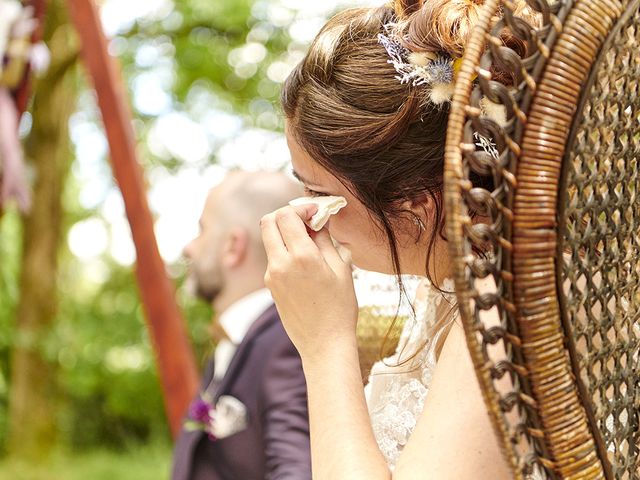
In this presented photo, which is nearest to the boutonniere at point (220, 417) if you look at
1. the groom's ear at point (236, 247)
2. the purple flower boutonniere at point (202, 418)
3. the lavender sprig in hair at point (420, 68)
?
the purple flower boutonniere at point (202, 418)

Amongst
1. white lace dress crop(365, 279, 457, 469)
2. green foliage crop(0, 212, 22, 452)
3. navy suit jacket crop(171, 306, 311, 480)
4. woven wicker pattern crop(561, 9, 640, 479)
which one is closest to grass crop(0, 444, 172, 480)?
green foliage crop(0, 212, 22, 452)

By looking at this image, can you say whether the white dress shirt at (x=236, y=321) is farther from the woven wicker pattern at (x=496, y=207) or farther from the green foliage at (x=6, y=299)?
the green foliage at (x=6, y=299)

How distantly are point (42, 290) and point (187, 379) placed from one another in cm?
428

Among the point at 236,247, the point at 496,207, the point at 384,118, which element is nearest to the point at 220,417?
the point at 236,247

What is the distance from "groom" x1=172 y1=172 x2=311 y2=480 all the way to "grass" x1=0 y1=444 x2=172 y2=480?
4.94m

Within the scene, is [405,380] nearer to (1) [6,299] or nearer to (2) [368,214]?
(2) [368,214]

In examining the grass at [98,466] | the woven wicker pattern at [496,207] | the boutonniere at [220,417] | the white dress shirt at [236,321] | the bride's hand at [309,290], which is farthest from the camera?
the grass at [98,466]

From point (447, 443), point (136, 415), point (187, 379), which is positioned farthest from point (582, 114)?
point (136, 415)

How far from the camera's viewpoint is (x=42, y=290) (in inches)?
297

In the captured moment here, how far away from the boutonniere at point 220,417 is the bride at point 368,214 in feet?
3.95

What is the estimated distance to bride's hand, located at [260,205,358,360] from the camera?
49.7 inches

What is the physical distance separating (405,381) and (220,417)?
3.94ft

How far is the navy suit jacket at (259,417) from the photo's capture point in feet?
8.48

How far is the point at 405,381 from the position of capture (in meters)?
1.68
